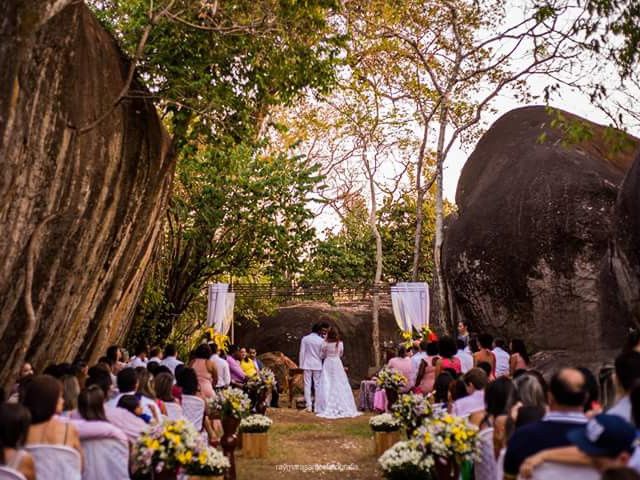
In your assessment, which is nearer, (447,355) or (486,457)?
(486,457)

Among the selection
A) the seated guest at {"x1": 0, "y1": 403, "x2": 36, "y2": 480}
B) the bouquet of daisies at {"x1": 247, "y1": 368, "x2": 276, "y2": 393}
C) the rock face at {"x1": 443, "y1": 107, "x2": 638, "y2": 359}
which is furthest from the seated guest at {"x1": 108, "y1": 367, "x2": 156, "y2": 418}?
the rock face at {"x1": 443, "y1": 107, "x2": 638, "y2": 359}

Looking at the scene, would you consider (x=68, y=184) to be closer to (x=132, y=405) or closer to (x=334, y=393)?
(x=132, y=405)

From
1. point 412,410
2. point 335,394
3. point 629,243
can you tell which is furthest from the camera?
point 335,394

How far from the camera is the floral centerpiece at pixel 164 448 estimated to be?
20.5ft

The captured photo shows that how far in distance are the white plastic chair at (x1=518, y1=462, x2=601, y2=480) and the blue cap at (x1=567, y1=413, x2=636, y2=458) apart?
200 mm

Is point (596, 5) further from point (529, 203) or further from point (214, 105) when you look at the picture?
point (529, 203)

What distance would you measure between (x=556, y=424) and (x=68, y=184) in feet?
30.1

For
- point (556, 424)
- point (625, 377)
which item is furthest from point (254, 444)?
point (556, 424)

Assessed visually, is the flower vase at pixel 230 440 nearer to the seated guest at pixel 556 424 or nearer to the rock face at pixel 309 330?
the seated guest at pixel 556 424

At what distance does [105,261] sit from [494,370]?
21.7 feet

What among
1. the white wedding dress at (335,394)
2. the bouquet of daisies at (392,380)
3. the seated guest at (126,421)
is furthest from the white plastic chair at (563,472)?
the white wedding dress at (335,394)

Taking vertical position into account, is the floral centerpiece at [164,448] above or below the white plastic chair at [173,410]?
below

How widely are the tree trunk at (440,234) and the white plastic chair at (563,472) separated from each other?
1519 centimetres

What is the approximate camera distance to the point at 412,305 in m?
20.6
